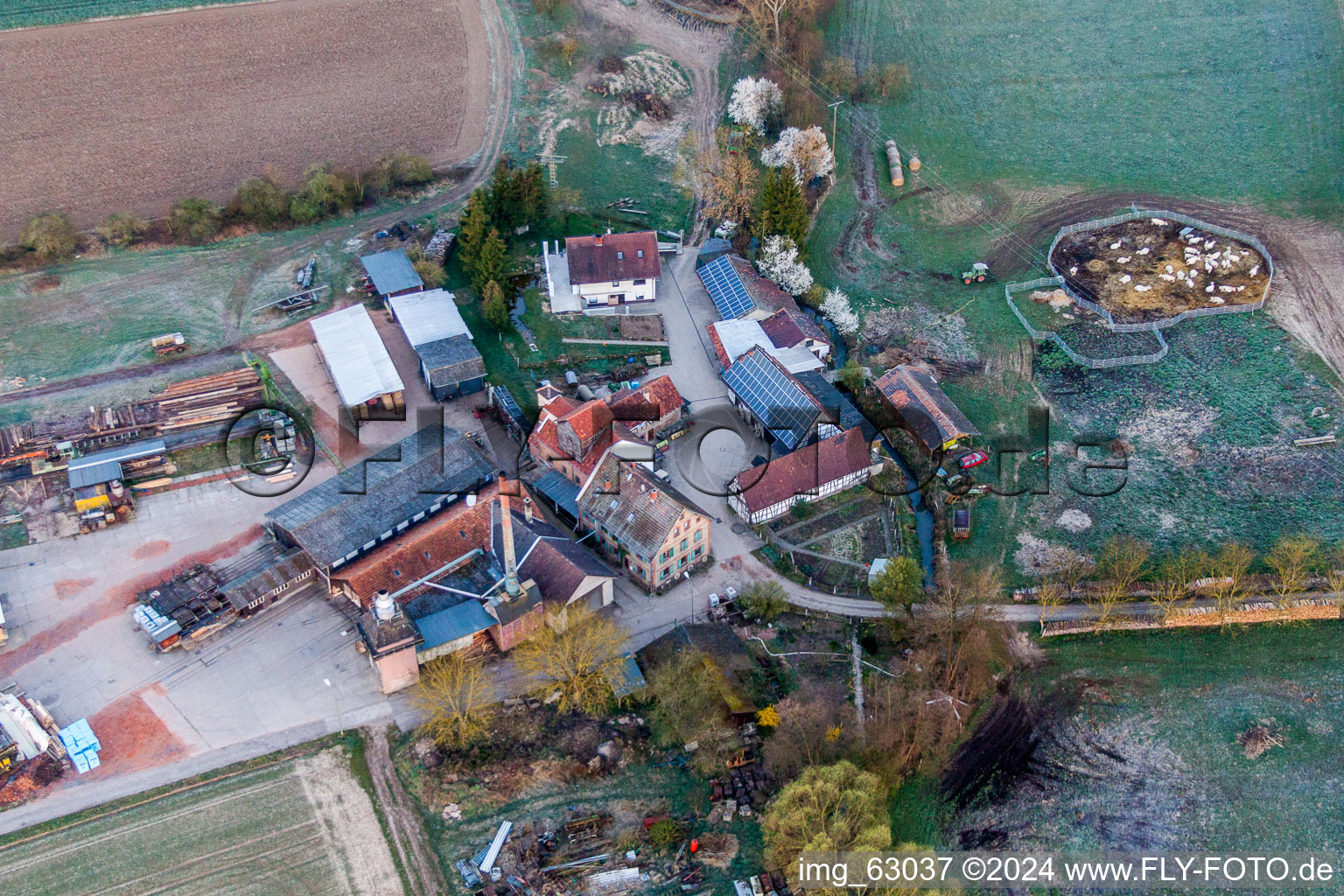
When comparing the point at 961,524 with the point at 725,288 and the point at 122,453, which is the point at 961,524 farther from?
the point at 122,453

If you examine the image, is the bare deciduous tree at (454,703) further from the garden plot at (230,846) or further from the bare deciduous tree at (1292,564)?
the bare deciduous tree at (1292,564)

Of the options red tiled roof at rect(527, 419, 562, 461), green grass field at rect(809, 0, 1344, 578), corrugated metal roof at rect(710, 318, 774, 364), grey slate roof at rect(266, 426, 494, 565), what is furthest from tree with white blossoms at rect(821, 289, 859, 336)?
grey slate roof at rect(266, 426, 494, 565)

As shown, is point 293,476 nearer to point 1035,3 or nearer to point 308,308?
point 308,308

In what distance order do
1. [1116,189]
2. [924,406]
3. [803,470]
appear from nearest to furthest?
[803,470] < [924,406] < [1116,189]

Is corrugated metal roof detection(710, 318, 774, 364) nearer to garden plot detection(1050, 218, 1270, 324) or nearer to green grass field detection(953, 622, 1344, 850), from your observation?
garden plot detection(1050, 218, 1270, 324)

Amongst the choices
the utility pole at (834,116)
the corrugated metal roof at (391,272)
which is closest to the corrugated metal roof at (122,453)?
the corrugated metal roof at (391,272)

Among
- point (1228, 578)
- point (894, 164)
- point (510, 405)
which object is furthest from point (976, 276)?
point (510, 405)

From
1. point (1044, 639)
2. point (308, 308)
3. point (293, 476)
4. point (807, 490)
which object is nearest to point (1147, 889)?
point (1044, 639)

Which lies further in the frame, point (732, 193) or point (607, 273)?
point (732, 193)
